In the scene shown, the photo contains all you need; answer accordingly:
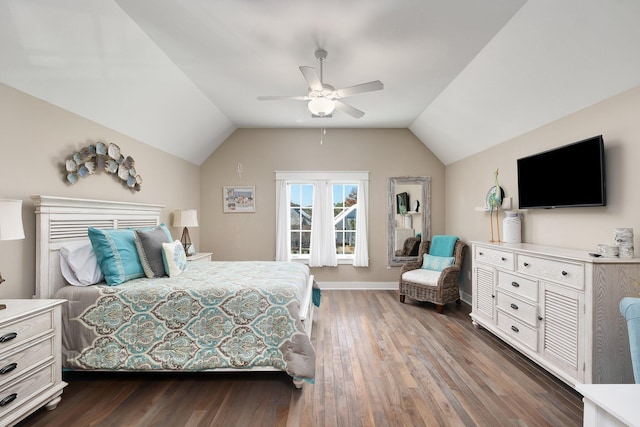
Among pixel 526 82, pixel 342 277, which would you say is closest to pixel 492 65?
pixel 526 82

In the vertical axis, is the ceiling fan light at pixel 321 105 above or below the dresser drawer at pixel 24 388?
above

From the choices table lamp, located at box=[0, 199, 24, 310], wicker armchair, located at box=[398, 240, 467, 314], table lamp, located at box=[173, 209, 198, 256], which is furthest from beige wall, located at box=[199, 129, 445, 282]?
table lamp, located at box=[0, 199, 24, 310]

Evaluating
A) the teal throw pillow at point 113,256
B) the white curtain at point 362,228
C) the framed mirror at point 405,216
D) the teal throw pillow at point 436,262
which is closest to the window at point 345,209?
the white curtain at point 362,228

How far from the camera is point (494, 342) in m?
3.14

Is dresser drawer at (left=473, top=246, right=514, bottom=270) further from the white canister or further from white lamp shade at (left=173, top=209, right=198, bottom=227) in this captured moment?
white lamp shade at (left=173, top=209, right=198, bottom=227)

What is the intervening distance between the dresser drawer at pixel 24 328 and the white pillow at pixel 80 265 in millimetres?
508

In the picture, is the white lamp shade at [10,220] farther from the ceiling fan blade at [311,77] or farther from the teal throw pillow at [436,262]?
the teal throw pillow at [436,262]

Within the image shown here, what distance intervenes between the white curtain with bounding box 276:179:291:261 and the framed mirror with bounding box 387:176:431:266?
5.91 ft

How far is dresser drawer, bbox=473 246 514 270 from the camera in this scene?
2.97 metres

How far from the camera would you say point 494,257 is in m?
3.23

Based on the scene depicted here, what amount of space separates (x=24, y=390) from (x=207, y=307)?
Result: 1106 millimetres

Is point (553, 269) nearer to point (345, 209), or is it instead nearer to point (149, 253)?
point (345, 209)

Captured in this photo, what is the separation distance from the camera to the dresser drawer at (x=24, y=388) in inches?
67.1

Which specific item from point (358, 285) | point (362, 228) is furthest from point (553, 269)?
point (358, 285)
